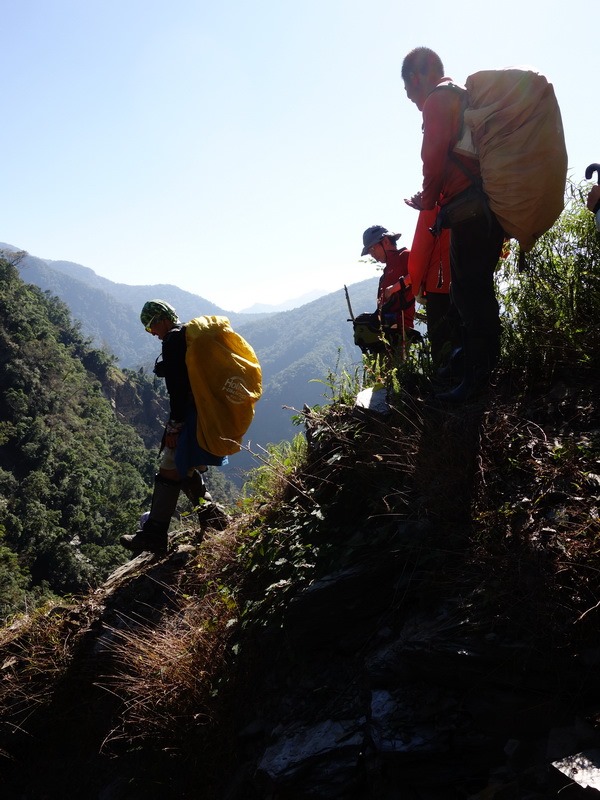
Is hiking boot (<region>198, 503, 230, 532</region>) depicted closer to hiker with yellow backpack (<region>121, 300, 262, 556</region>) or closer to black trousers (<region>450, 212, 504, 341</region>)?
hiker with yellow backpack (<region>121, 300, 262, 556</region>)

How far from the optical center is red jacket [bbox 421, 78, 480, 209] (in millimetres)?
2754

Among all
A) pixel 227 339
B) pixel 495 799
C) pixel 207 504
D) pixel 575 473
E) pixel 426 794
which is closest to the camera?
pixel 495 799

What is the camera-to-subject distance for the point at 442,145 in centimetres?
277

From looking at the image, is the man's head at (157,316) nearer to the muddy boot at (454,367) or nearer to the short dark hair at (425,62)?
the muddy boot at (454,367)

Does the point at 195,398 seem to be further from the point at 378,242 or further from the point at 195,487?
the point at 378,242

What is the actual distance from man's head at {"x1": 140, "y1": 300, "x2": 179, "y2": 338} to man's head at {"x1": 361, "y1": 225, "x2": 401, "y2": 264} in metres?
1.63

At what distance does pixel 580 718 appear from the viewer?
1.59 meters

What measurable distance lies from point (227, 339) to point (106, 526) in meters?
53.6

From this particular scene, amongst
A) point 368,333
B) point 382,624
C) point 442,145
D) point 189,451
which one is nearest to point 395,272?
point 368,333

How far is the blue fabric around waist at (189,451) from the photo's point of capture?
4.19m

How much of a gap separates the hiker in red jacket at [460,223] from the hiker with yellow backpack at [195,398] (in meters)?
1.67

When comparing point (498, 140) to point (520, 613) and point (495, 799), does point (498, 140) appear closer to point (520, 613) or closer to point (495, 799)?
point (520, 613)

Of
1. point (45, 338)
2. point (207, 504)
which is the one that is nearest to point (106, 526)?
point (45, 338)

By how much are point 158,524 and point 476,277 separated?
9.49 feet
